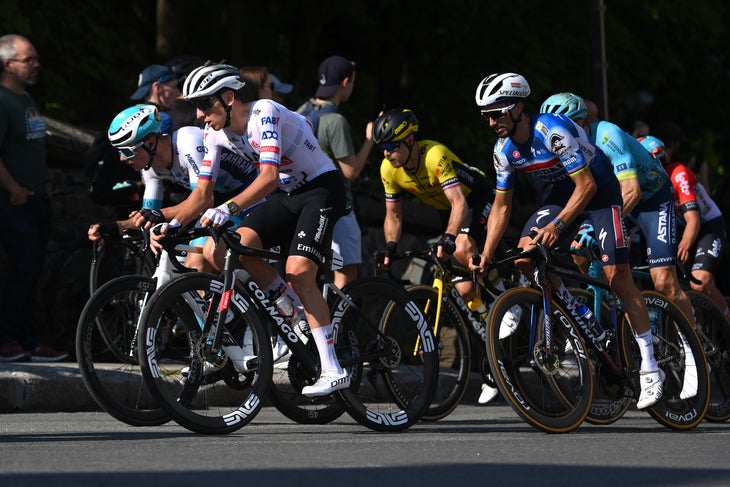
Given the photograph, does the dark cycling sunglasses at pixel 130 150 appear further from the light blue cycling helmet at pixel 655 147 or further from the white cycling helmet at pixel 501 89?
the light blue cycling helmet at pixel 655 147

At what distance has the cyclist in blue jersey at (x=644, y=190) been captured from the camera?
10.7 m

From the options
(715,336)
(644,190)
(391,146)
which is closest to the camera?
(391,146)

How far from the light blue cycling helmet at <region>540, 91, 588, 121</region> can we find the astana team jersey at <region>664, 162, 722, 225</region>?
1988 mm

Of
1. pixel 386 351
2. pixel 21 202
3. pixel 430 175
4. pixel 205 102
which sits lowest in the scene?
pixel 386 351

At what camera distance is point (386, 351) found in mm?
9062

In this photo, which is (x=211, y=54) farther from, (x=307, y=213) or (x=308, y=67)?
(x=307, y=213)

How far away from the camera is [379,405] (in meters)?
8.96

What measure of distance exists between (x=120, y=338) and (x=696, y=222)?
5307mm

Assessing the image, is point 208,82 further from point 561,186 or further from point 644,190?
point 644,190

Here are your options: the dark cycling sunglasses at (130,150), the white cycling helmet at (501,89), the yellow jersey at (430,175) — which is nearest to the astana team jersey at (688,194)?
the yellow jersey at (430,175)

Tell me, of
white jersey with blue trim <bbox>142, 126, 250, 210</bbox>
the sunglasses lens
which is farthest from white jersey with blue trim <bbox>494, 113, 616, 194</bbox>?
the sunglasses lens

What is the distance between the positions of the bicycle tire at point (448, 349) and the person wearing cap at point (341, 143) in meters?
0.91

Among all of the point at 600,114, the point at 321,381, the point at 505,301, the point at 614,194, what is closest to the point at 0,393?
the point at 321,381

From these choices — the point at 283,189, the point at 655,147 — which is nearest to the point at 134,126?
the point at 283,189
